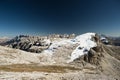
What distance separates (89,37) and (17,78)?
4039 inches

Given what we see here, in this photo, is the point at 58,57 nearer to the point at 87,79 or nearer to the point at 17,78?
the point at 87,79

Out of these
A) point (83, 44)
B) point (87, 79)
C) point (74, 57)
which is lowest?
point (87, 79)

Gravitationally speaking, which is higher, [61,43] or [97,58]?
[61,43]

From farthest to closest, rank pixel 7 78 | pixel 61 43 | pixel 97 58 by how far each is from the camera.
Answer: pixel 61 43 < pixel 97 58 < pixel 7 78

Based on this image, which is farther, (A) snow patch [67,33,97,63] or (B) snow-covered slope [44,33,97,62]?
(B) snow-covered slope [44,33,97,62]

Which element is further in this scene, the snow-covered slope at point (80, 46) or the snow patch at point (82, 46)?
the snow-covered slope at point (80, 46)

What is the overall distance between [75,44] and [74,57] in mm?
22463

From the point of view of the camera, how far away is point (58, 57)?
383ft

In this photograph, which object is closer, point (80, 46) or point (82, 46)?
point (82, 46)

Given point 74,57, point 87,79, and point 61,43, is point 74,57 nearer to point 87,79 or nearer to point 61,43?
point 61,43

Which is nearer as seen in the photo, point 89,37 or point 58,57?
point 58,57

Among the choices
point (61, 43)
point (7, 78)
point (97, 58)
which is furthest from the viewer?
point (61, 43)

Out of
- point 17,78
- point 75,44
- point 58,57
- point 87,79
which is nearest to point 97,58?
point 75,44

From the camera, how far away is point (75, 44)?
136125 millimetres
